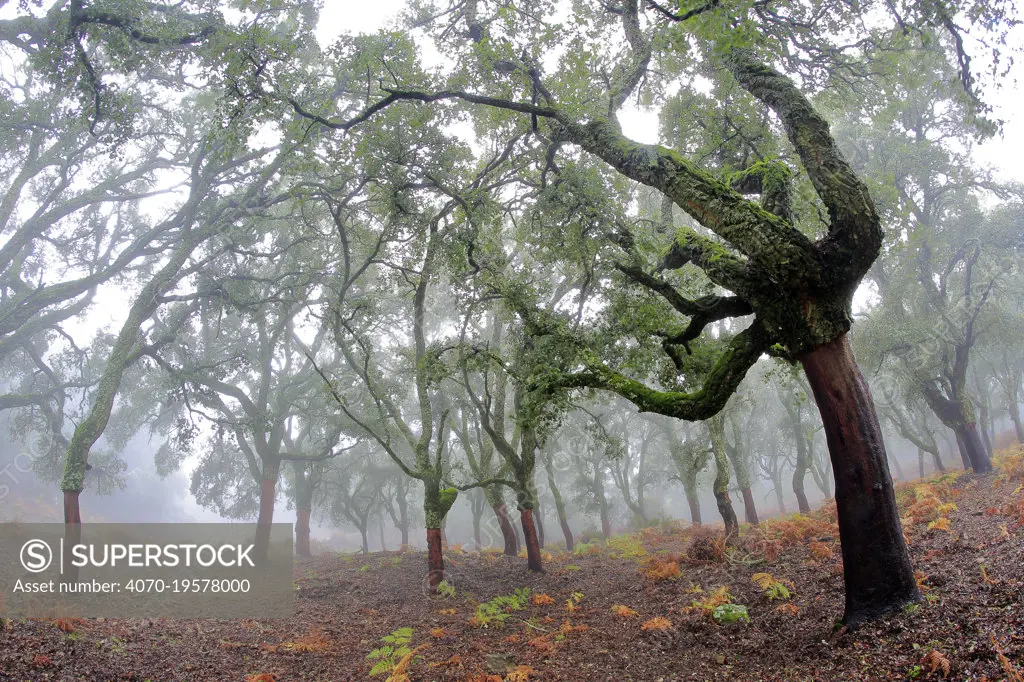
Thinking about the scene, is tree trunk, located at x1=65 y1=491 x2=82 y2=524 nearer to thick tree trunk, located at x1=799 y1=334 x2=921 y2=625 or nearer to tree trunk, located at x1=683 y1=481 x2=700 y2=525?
thick tree trunk, located at x1=799 y1=334 x2=921 y2=625

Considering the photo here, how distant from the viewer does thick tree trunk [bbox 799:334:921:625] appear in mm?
4992

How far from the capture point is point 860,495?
514cm

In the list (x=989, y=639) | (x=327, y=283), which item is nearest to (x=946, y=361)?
(x=989, y=639)

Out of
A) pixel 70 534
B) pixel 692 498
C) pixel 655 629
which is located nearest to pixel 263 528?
pixel 70 534

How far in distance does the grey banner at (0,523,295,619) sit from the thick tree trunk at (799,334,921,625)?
10974 millimetres

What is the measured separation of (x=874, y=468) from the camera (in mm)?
5145

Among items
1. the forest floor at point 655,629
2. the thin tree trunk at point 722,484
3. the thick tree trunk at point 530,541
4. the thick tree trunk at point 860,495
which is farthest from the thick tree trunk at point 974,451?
the thick tree trunk at point 860,495

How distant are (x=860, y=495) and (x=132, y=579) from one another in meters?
17.0

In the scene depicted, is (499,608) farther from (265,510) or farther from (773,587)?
(265,510)

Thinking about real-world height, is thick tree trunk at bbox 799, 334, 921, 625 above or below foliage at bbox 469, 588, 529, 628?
above

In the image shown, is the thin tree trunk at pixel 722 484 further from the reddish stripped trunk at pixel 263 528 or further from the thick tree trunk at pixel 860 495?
the reddish stripped trunk at pixel 263 528

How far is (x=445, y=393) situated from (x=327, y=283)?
6739mm

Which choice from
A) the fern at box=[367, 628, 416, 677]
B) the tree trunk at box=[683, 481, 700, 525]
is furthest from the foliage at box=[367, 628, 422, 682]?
the tree trunk at box=[683, 481, 700, 525]

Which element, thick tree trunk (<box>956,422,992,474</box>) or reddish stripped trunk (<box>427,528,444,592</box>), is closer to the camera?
reddish stripped trunk (<box>427,528,444,592</box>)
